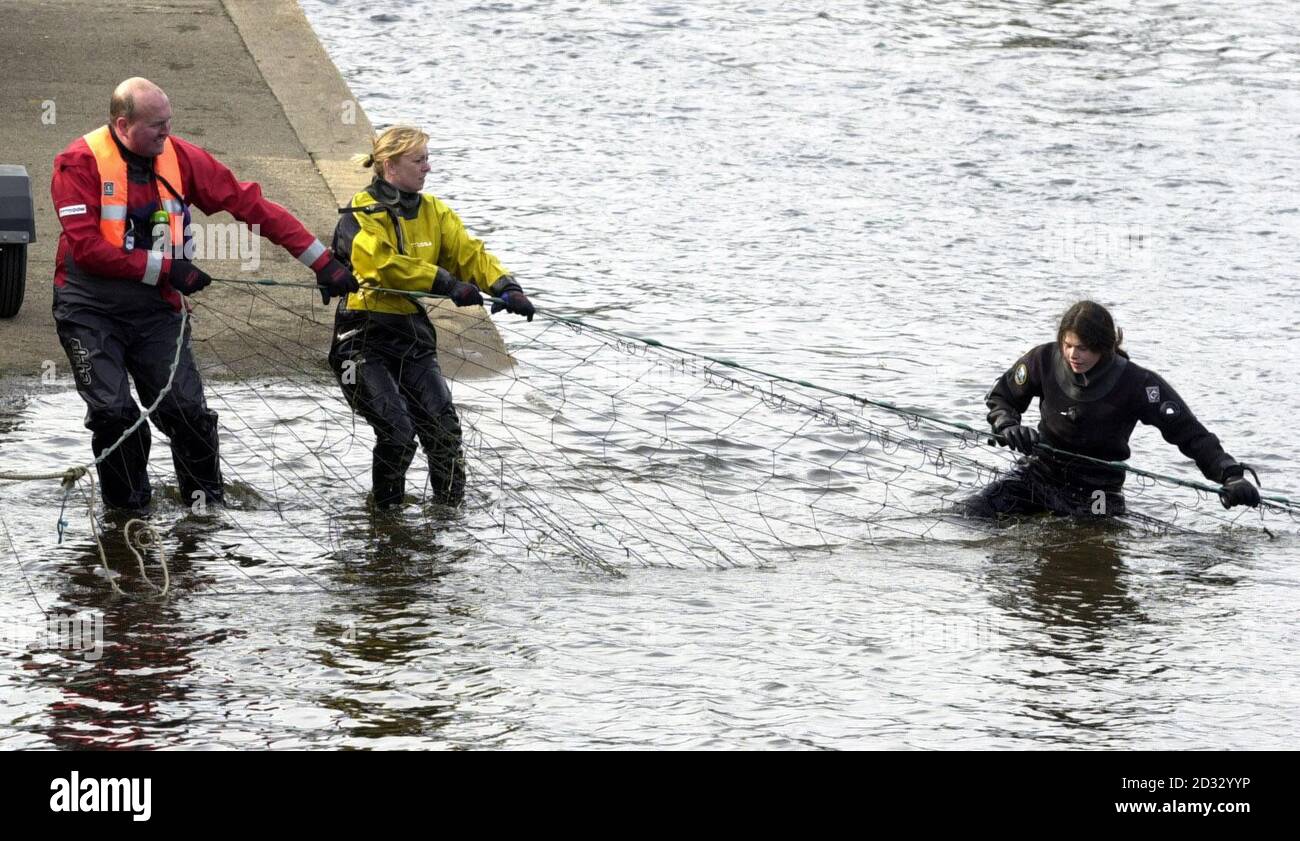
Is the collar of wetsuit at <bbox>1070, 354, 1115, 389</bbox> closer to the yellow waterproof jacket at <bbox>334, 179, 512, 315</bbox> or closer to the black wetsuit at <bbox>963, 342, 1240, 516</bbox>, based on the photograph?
the black wetsuit at <bbox>963, 342, 1240, 516</bbox>

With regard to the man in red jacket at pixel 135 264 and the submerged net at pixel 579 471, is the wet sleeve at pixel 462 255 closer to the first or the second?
the submerged net at pixel 579 471

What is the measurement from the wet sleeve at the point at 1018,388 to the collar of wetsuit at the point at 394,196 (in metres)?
2.56

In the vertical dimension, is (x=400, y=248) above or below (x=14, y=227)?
above

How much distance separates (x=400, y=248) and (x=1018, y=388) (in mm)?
2694

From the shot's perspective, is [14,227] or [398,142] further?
[14,227]

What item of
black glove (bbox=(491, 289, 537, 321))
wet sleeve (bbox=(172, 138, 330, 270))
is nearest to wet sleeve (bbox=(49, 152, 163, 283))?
wet sleeve (bbox=(172, 138, 330, 270))

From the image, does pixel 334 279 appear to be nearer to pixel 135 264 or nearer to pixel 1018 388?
pixel 135 264

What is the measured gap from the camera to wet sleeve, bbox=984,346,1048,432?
7594mm

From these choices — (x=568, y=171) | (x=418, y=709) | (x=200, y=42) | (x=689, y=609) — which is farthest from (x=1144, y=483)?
(x=200, y=42)

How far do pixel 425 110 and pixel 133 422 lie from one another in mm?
9311

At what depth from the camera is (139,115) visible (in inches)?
255

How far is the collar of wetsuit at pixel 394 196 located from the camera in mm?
6996

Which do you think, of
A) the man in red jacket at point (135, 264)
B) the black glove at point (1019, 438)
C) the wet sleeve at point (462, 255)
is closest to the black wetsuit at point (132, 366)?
the man in red jacket at point (135, 264)

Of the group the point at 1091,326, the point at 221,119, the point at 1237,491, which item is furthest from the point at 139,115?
the point at 221,119
